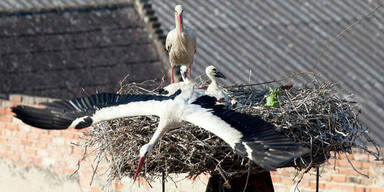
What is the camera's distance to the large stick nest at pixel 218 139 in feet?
15.4

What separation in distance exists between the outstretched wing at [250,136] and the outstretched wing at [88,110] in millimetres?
266

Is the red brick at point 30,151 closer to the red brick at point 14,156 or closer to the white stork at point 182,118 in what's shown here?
the red brick at point 14,156

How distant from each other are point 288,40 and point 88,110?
751 cm

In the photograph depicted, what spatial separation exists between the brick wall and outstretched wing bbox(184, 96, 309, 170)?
180cm

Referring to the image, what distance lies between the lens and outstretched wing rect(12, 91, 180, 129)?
15.4ft

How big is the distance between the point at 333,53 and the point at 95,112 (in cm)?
747

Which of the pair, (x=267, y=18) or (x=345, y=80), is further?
(x=267, y=18)

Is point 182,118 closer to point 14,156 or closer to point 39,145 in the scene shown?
point 39,145

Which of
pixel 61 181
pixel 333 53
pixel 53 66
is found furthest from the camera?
pixel 333 53

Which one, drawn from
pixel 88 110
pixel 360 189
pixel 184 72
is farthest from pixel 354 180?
pixel 88 110

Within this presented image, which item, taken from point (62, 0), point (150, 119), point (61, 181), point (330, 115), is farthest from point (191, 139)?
point (62, 0)

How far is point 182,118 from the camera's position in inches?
182

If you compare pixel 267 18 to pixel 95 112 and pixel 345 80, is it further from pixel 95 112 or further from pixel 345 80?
pixel 95 112

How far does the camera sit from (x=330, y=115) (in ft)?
16.1
